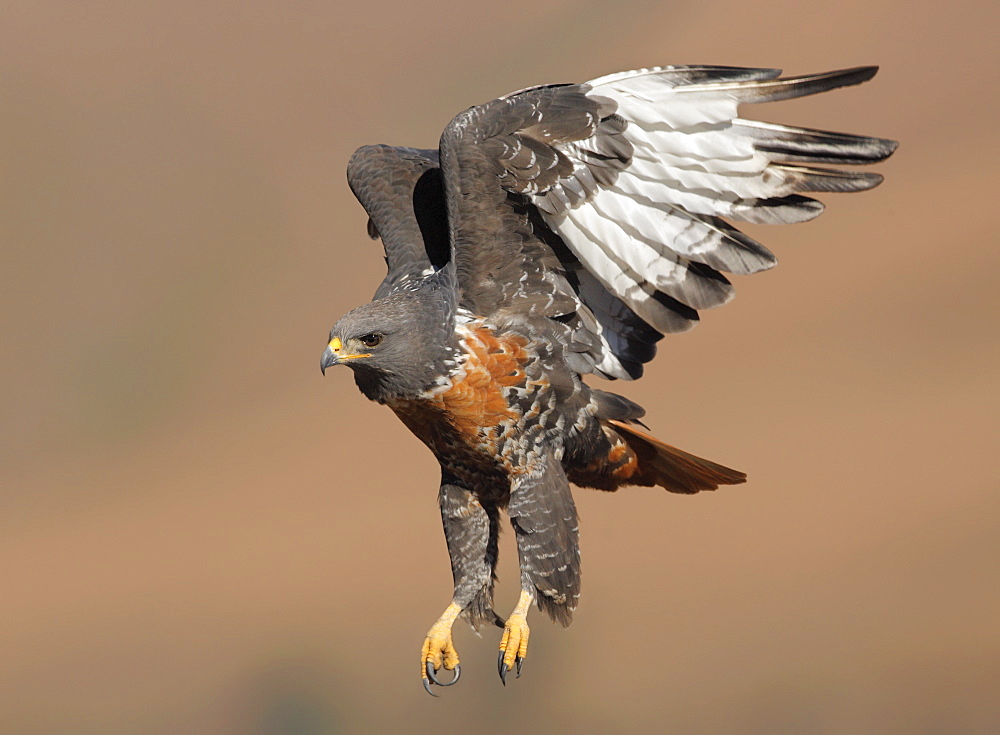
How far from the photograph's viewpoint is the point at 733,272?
524cm

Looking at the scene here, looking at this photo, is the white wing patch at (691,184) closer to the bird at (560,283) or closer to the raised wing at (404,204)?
the bird at (560,283)

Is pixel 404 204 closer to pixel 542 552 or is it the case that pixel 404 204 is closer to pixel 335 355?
pixel 335 355

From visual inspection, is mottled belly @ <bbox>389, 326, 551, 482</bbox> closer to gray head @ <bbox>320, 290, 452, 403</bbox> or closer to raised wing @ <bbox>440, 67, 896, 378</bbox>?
gray head @ <bbox>320, 290, 452, 403</bbox>

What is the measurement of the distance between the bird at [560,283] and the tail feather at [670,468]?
0.05 ft

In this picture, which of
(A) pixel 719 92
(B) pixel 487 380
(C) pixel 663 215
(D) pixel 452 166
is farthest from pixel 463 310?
(A) pixel 719 92

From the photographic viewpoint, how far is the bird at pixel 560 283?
497cm

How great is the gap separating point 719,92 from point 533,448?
182cm

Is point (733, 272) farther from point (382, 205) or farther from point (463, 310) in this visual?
point (382, 205)

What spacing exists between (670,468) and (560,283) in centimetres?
118

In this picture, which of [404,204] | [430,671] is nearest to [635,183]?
[404,204]

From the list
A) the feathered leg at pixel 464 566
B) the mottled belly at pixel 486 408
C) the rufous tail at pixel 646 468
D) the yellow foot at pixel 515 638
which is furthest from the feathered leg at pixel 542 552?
the rufous tail at pixel 646 468

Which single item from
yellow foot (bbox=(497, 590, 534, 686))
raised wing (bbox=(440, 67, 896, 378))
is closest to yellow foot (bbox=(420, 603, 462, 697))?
yellow foot (bbox=(497, 590, 534, 686))

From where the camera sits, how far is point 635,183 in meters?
5.16

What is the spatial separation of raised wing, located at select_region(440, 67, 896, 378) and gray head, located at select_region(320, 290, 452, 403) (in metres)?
0.35
